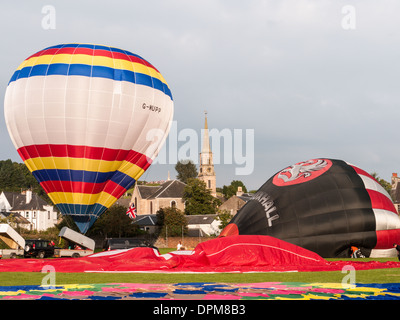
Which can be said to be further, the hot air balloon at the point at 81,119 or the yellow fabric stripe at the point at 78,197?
the yellow fabric stripe at the point at 78,197

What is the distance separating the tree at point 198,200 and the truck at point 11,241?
6354 centimetres

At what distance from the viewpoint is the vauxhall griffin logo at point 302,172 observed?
25.2 metres

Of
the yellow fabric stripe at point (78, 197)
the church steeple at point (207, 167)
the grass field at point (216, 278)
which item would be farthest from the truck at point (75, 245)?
the church steeple at point (207, 167)

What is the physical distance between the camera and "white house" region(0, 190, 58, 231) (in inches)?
3975

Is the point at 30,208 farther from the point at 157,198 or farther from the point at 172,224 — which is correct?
the point at 172,224

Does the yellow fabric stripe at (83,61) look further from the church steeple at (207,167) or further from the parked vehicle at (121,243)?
the church steeple at (207,167)

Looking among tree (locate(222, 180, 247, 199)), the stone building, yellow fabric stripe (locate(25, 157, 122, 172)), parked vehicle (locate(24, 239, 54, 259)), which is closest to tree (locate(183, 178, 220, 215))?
the stone building

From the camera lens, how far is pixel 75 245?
3688cm

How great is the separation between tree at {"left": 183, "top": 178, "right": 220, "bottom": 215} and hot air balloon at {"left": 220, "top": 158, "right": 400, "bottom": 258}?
7589 cm

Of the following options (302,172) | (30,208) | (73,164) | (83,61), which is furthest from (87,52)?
(30,208)

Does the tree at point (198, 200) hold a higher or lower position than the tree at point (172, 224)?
higher

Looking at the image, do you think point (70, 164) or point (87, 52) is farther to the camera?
point (87, 52)

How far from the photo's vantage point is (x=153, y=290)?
11984 millimetres

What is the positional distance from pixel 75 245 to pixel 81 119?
9.62 metres
